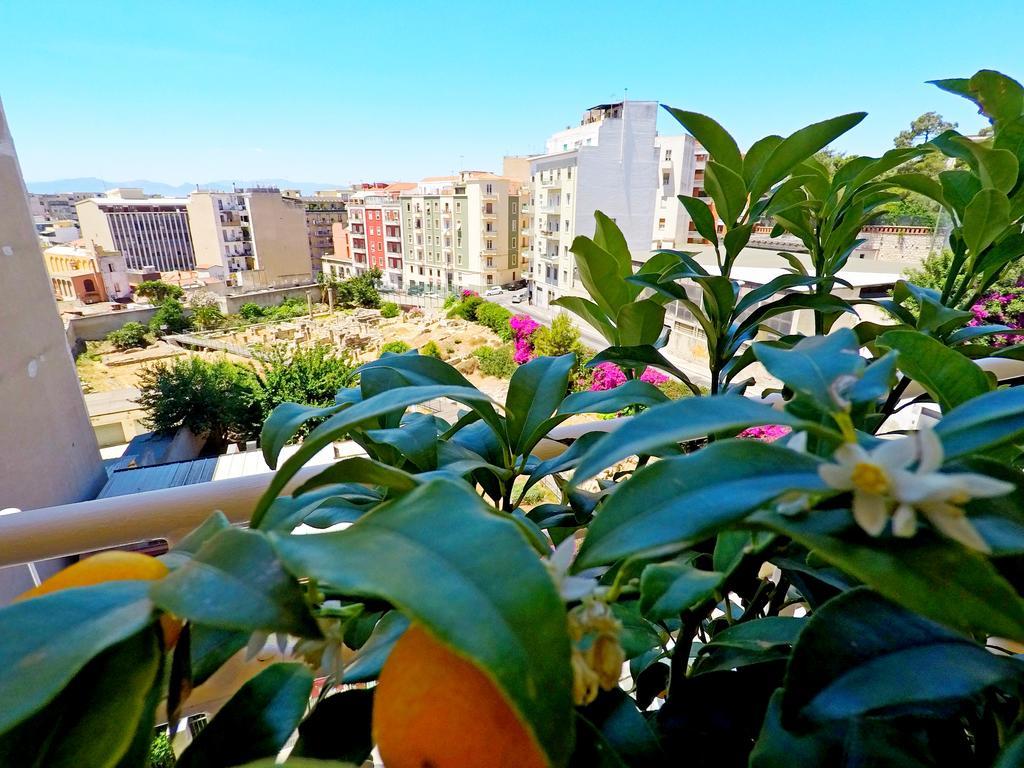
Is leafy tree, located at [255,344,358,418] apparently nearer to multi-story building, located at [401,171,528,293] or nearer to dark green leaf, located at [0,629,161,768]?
dark green leaf, located at [0,629,161,768]

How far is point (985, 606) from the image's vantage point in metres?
0.12

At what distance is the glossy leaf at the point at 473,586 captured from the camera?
10 centimetres

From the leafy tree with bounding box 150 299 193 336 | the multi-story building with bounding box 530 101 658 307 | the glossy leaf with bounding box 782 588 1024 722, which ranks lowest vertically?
the leafy tree with bounding box 150 299 193 336

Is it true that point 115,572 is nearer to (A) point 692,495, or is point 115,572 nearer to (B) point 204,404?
(A) point 692,495

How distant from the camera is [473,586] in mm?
106

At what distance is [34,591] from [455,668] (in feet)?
0.48

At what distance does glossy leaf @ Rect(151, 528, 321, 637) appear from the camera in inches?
4.4

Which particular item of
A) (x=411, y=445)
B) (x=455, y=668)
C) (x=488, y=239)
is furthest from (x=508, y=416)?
(x=488, y=239)

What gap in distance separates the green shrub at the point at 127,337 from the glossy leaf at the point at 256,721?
12.5 metres

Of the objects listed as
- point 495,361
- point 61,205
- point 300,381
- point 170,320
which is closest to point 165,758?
point 300,381

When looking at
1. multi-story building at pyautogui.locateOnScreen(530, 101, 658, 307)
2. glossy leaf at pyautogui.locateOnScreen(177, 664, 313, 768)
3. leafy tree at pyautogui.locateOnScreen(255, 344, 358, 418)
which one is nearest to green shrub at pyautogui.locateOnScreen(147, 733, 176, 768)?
glossy leaf at pyautogui.locateOnScreen(177, 664, 313, 768)

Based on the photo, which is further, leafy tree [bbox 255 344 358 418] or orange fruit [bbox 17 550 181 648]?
leafy tree [bbox 255 344 358 418]

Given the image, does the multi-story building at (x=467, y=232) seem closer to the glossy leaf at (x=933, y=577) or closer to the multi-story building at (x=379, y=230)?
the multi-story building at (x=379, y=230)

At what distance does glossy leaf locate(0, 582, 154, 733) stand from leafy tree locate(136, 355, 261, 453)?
23.5 ft
